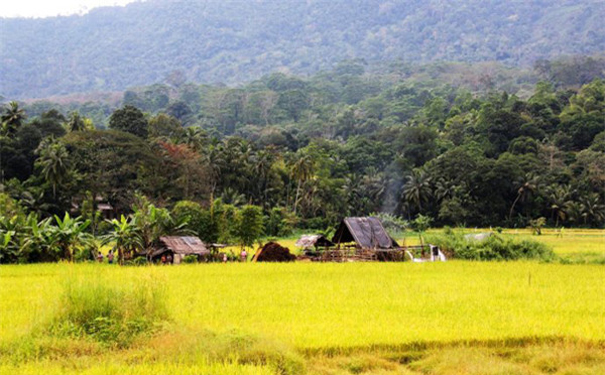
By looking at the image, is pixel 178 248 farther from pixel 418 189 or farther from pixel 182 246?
pixel 418 189

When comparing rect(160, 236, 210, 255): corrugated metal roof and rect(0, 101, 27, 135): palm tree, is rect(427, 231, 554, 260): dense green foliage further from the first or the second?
rect(0, 101, 27, 135): palm tree

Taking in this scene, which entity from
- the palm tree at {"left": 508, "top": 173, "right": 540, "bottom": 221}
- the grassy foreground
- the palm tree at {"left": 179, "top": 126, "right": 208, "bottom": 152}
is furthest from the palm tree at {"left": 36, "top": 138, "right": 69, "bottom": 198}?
the palm tree at {"left": 508, "top": 173, "right": 540, "bottom": 221}

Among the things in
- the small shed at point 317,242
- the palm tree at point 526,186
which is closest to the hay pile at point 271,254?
the small shed at point 317,242

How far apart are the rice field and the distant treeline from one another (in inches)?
707

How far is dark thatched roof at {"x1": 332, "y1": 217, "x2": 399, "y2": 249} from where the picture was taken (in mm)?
23859

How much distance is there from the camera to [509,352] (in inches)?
348

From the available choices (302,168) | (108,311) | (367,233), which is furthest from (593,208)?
(108,311)

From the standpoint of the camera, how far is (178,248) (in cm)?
2241

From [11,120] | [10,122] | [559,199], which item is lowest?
[559,199]

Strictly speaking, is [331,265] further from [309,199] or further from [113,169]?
[309,199]

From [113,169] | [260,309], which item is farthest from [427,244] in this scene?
[113,169]

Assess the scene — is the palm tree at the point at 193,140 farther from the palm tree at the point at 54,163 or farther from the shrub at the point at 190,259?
the shrub at the point at 190,259

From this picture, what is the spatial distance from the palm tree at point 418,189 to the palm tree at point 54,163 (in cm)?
2780

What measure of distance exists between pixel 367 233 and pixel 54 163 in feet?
72.7
